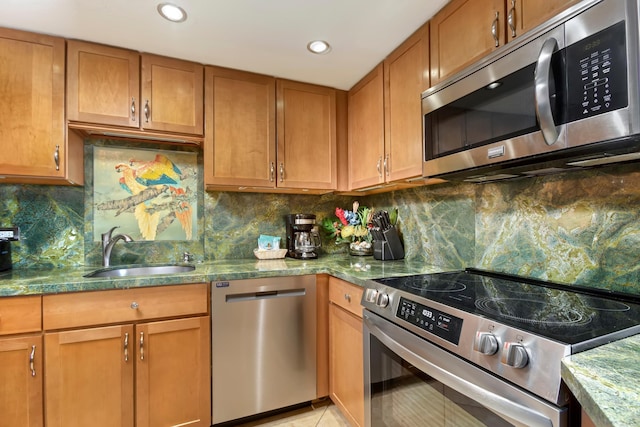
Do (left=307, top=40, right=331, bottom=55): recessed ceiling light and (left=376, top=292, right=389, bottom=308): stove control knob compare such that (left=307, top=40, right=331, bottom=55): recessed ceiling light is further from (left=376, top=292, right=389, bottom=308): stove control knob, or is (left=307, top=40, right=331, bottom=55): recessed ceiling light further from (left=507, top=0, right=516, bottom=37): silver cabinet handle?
(left=376, top=292, right=389, bottom=308): stove control knob

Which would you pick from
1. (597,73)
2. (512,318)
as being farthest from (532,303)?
(597,73)

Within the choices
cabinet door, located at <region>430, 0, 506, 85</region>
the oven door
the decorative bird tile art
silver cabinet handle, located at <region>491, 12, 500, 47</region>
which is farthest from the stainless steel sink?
silver cabinet handle, located at <region>491, 12, 500, 47</region>

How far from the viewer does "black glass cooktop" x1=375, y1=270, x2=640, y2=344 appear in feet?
2.58

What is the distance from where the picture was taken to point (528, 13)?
110 centimetres

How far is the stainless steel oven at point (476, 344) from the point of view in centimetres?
71

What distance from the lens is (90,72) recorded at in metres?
1.75

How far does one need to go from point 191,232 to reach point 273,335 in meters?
0.98

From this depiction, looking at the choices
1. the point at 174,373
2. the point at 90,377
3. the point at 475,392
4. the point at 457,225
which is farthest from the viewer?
the point at 457,225

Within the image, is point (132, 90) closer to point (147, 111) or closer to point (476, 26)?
point (147, 111)

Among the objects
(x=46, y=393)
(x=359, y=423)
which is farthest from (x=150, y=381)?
(x=359, y=423)

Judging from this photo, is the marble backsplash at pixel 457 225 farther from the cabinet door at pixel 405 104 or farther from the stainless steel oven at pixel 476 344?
the cabinet door at pixel 405 104

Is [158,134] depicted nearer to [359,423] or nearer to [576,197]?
[359,423]

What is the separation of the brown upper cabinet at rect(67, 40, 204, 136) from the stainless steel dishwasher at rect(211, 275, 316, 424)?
1097 millimetres

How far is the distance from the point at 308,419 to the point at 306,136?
1.88m
